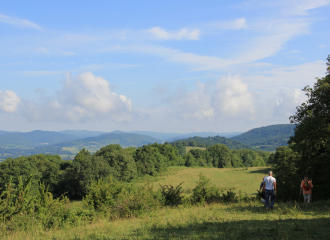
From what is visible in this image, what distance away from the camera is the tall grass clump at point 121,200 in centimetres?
1255

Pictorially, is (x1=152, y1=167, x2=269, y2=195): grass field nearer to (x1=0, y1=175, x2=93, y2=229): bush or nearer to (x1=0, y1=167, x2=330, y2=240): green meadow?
(x1=0, y1=175, x2=93, y2=229): bush

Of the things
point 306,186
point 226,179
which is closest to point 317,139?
point 306,186

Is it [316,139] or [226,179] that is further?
[226,179]

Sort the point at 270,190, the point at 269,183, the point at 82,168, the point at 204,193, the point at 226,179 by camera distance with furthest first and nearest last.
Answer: the point at 226,179 < the point at 82,168 < the point at 204,193 < the point at 269,183 < the point at 270,190

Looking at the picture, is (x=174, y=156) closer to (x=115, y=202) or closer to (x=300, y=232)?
(x=115, y=202)

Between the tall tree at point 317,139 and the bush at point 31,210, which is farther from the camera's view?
the tall tree at point 317,139

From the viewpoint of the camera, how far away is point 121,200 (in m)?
13.2

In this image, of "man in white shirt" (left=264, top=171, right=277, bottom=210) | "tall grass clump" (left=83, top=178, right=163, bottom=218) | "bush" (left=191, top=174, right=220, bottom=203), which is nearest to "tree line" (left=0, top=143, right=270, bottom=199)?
"tall grass clump" (left=83, top=178, right=163, bottom=218)

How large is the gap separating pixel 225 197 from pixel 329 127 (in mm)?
10104

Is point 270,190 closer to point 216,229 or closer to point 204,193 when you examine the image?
point 216,229

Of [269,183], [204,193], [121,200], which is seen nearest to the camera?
[269,183]

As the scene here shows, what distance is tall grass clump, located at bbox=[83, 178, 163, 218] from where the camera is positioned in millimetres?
12547

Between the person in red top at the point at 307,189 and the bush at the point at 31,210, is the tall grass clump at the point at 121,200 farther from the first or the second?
the person in red top at the point at 307,189

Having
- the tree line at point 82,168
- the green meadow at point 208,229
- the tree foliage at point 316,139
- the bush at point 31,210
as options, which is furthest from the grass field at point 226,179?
the green meadow at point 208,229
